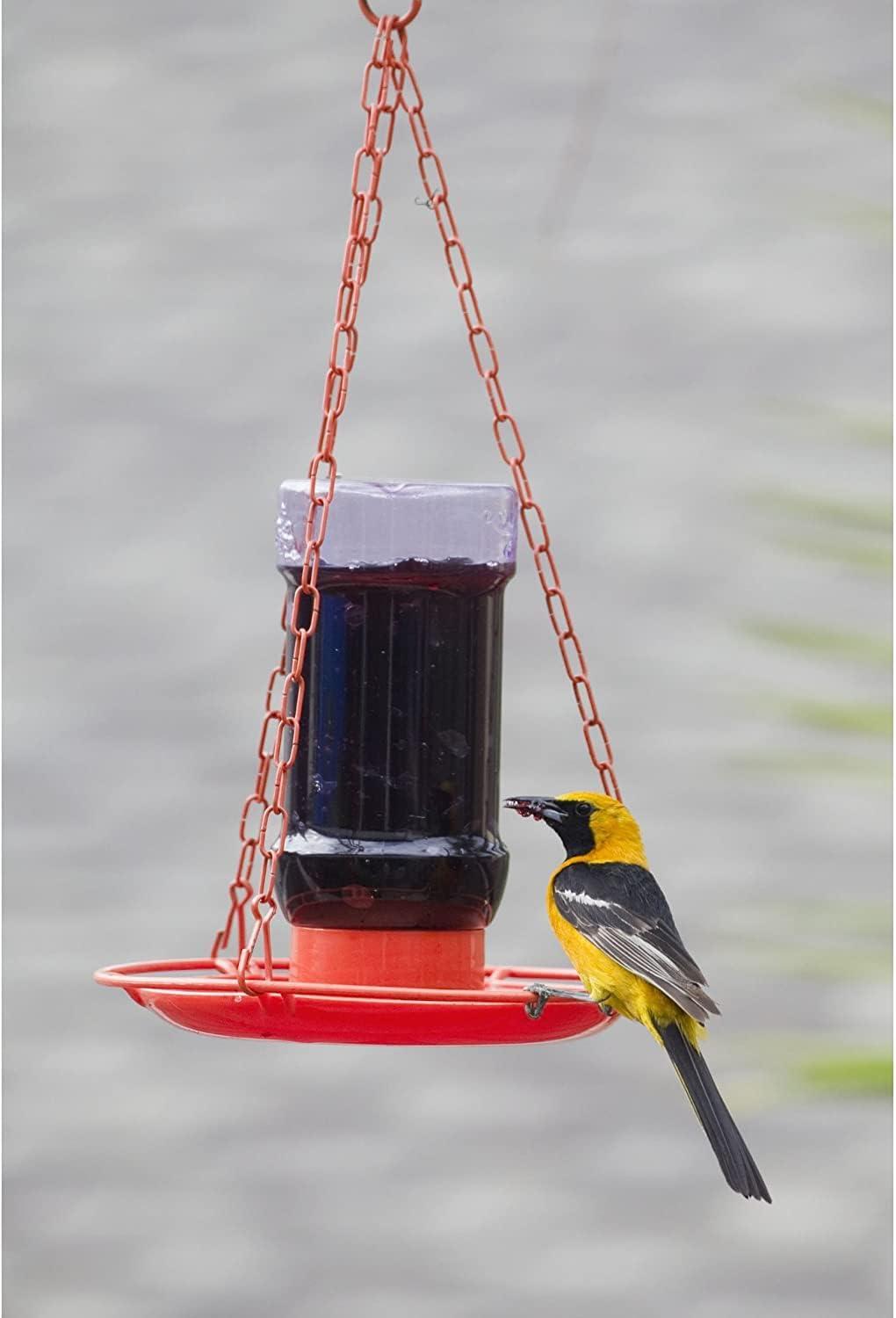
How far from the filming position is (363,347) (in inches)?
207

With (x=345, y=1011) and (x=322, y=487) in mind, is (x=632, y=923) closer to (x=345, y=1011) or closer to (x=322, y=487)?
(x=345, y=1011)

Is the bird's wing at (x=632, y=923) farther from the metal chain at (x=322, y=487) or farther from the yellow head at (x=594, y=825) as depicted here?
the metal chain at (x=322, y=487)

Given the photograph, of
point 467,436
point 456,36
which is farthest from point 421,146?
point 456,36

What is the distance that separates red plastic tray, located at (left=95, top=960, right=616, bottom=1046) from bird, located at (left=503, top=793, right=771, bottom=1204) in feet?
0.74

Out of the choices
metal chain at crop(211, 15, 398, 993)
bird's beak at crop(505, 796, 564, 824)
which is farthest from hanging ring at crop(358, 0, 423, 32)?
bird's beak at crop(505, 796, 564, 824)

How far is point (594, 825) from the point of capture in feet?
10.4

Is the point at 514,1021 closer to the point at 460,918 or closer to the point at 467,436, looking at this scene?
the point at 460,918

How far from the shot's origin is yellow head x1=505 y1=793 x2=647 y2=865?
314 centimetres

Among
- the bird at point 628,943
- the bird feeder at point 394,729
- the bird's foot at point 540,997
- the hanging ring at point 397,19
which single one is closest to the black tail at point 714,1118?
the bird at point 628,943

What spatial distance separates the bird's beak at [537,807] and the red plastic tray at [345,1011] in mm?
400

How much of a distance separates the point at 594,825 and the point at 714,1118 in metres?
0.54

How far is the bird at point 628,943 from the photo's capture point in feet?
9.37

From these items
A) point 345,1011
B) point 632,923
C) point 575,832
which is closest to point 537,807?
point 575,832

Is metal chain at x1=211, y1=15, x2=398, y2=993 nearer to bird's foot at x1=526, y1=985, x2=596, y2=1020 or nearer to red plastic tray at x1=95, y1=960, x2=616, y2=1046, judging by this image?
red plastic tray at x1=95, y1=960, x2=616, y2=1046
